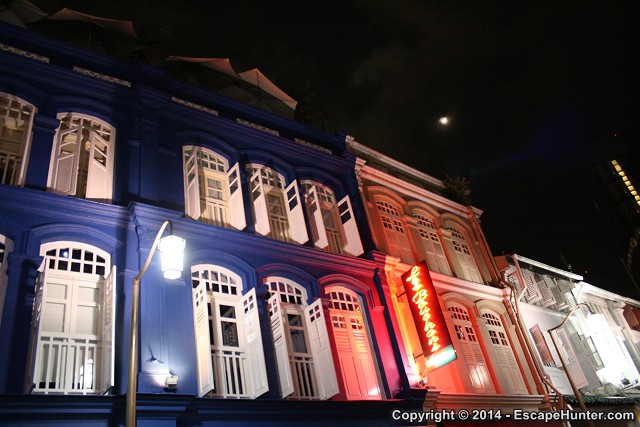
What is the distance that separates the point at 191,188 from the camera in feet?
43.3

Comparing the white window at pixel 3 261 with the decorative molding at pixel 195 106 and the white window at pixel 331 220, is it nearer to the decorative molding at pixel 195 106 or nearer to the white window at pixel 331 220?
the decorative molding at pixel 195 106

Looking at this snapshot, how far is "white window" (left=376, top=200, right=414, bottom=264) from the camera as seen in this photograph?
17.7 metres

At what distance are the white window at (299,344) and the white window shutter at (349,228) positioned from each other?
2.83m

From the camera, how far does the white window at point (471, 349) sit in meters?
16.3

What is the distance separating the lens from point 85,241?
10.7 meters

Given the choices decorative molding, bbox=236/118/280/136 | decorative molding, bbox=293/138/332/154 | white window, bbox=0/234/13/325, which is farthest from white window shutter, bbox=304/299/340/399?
white window, bbox=0/234/13/325

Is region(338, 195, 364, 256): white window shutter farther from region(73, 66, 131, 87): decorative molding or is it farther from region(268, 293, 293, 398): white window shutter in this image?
region(73, 66, 131, 87): decorative molding

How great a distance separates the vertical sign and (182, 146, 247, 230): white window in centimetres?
554

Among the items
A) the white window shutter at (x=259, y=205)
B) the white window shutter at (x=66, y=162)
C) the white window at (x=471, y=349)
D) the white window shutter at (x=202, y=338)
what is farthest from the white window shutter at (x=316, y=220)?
the white window shutter at (x=66, y=162)

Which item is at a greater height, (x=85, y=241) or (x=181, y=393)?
(x=85, y=241)

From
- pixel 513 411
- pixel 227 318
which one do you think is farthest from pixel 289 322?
pixel 513 411

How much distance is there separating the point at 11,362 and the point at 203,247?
448 centimetres

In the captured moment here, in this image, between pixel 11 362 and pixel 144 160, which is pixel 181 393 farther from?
pixel 144 160

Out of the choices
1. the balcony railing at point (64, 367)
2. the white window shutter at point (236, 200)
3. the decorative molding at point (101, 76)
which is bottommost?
the balcony railing at point (64, 367)
